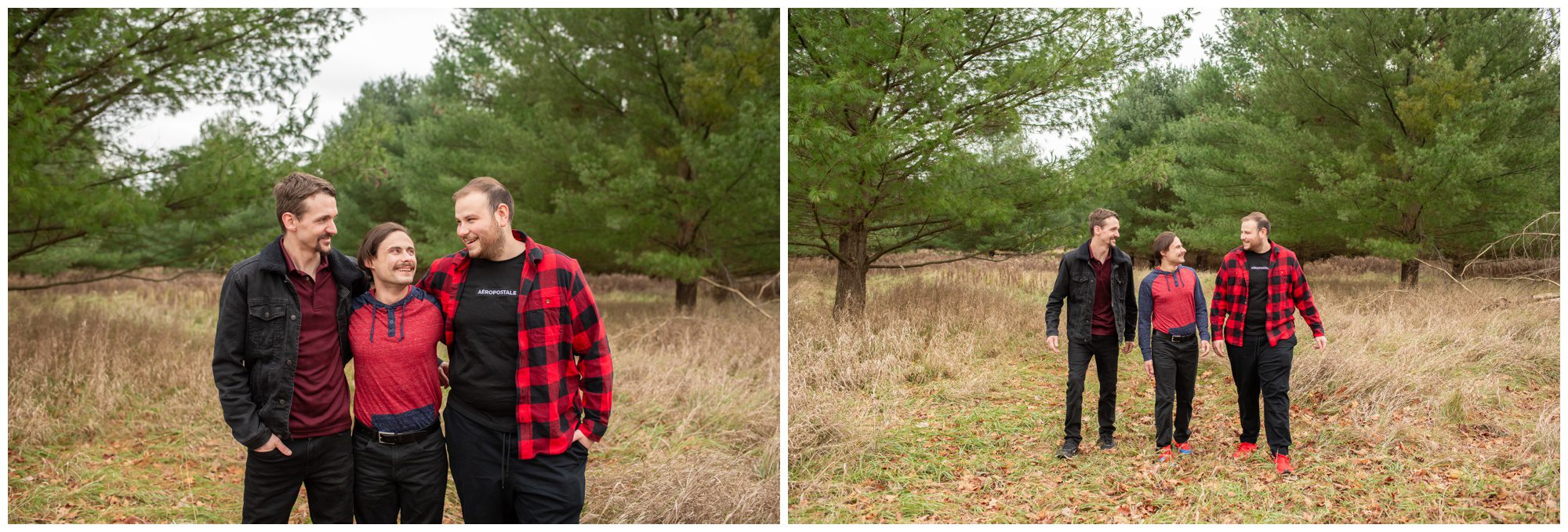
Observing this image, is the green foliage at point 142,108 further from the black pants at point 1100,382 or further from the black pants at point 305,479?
the black pants at point 1100,382

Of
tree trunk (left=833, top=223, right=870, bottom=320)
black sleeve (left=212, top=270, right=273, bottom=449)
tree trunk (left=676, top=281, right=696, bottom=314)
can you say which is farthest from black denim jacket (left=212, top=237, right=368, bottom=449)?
tree trunk (left=676, top=281, right=696, bottom=314)

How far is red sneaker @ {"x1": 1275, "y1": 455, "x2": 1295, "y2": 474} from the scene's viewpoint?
370 cm

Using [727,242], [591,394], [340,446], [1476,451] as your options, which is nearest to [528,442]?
[591,394]

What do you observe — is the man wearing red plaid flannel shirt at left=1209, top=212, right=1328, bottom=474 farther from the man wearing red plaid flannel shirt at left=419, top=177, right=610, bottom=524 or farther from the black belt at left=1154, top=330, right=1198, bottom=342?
the man wearing red plaid flannel shirt at left=419, top=177, right=610, bottom=524

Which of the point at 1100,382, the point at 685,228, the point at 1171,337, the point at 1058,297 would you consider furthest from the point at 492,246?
the point at 685,228

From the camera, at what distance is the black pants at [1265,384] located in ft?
12.4

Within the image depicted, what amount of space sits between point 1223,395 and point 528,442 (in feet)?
11.6

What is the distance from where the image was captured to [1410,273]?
4137 mm

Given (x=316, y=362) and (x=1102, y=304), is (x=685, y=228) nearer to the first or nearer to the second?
(x=1102, y=304)

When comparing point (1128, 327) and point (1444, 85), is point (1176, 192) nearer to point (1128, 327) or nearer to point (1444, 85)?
point (1128, 327)

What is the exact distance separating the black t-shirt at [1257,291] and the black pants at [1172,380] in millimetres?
304

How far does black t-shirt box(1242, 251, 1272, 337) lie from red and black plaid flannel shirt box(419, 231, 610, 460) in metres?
3.11

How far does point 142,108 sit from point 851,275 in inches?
264

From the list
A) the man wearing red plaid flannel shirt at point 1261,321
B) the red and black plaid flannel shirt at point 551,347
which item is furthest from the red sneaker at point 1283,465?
the red and black plaid flannel shirt at point 551,347
